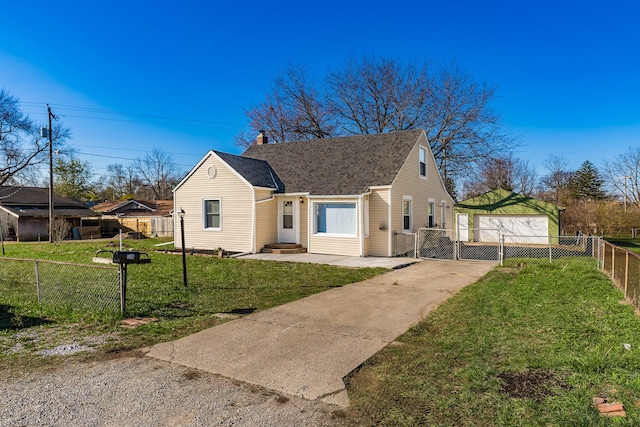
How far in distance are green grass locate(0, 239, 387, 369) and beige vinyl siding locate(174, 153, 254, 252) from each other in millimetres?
2897

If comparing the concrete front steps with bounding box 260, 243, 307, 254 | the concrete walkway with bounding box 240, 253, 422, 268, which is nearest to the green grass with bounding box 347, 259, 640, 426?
the concrete walkway with bounding box 240, 253, 422, 268

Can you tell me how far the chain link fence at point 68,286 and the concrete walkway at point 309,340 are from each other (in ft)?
8.38

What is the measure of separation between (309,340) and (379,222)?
1044 cm

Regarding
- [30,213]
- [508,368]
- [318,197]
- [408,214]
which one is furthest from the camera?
[30,213]

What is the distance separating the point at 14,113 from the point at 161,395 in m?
28.9

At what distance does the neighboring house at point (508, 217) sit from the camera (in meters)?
22.1

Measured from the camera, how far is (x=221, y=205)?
17156 millimetres

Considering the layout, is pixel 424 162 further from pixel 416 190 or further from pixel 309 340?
pixel 309 340

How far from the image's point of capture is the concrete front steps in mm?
16078

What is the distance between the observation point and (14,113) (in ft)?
80.9

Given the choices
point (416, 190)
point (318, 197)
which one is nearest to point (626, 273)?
point (318, 197)

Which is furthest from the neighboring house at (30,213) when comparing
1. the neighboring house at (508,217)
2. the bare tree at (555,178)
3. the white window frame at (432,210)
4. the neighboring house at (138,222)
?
the bare tree at (555,178)

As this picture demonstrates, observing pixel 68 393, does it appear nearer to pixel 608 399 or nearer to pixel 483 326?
pixel 608 399

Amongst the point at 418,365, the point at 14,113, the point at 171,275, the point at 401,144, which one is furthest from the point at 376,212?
the point at 14,113
